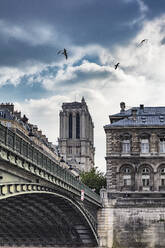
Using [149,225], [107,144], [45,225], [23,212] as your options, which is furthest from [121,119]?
[23,212]

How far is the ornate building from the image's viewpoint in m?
70.9

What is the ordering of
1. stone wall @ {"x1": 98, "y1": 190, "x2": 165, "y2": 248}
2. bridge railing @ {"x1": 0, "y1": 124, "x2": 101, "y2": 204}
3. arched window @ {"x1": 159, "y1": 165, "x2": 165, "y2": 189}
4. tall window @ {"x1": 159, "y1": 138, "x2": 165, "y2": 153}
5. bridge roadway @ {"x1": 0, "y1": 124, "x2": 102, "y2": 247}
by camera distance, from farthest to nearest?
tall window @ {"x1": 159, "y1": 138, "x2": 165, "y2": 153} < arched window @ {"x1": 159, "y1": 165, "x2": 165, "y2": 189} < stone wall @ {"x1": 98, "y1": 190, "x2": 165, "y2": 248} < bridge roadway @ {"x1": 0, "y1": 124, "x2": 102, "y2": 247} < bridge railing @ {"x1": 0, "y1": 124, "x2": 101, "y2": 204}

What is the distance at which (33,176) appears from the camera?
32.4 metres

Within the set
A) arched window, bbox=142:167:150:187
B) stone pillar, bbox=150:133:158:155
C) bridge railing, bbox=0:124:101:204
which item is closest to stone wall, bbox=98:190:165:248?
arched window, bbox=142:167:150:187

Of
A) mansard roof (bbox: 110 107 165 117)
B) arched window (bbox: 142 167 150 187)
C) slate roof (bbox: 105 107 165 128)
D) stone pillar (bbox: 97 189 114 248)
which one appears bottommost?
stone pillar (bbox: 97 189 114 248)

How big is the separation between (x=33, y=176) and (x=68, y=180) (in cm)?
1442

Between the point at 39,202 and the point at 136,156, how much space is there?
2687 centimetres

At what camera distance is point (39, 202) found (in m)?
47.3

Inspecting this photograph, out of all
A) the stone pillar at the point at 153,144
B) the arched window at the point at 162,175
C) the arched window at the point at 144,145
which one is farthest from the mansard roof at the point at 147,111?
the arched window at the point at 162,175

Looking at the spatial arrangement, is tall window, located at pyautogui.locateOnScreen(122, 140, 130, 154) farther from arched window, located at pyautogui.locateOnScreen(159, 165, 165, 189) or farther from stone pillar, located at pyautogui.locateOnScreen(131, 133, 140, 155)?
arched window, located at pyautogui.locateOnScreen(159, 165, 165, 189)

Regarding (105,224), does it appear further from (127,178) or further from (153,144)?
(153,144)

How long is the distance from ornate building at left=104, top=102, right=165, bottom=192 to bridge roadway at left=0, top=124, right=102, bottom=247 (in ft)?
25.4

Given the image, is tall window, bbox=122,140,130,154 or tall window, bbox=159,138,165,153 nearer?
tall window, bbox=159,138,165,153

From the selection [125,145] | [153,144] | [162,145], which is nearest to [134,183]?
[125,145]
